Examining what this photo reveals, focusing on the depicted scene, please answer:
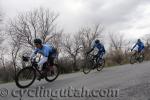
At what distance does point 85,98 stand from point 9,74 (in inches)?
684

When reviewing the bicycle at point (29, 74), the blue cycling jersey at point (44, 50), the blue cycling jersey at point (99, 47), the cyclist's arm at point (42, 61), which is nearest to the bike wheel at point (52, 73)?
the bicycle at point (29, 74)

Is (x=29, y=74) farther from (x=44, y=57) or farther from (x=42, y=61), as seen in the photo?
(x=44, y=57)

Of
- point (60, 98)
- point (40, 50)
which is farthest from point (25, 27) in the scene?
point (60, 98)

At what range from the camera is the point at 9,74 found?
80.4 ft

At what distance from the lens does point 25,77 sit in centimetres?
1156

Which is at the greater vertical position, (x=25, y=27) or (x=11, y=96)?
(x=25, y=27)

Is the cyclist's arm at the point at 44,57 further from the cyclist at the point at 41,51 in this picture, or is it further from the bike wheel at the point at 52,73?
the bike wheel at the point at 52,73

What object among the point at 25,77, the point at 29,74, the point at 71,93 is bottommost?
the point at 71,93

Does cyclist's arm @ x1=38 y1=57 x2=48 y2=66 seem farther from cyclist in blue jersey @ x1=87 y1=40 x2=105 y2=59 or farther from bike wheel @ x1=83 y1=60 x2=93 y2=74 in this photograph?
cyclist in blue jersey @ x1=87 y1=40 x2=105 y2=59

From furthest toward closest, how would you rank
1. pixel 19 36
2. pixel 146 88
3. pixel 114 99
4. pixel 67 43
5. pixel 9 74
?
1. pixel 67 43
2. pixel 19 36
3. pixel 9 74
4. pixel 146 88
5. pixel 114 99

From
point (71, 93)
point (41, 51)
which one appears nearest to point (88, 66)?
point (41, 51)

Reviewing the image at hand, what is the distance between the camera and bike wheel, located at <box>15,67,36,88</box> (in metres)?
11.2

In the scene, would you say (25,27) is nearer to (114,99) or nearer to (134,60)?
(134,60)

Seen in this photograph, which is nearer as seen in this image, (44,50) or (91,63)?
(44,50)
